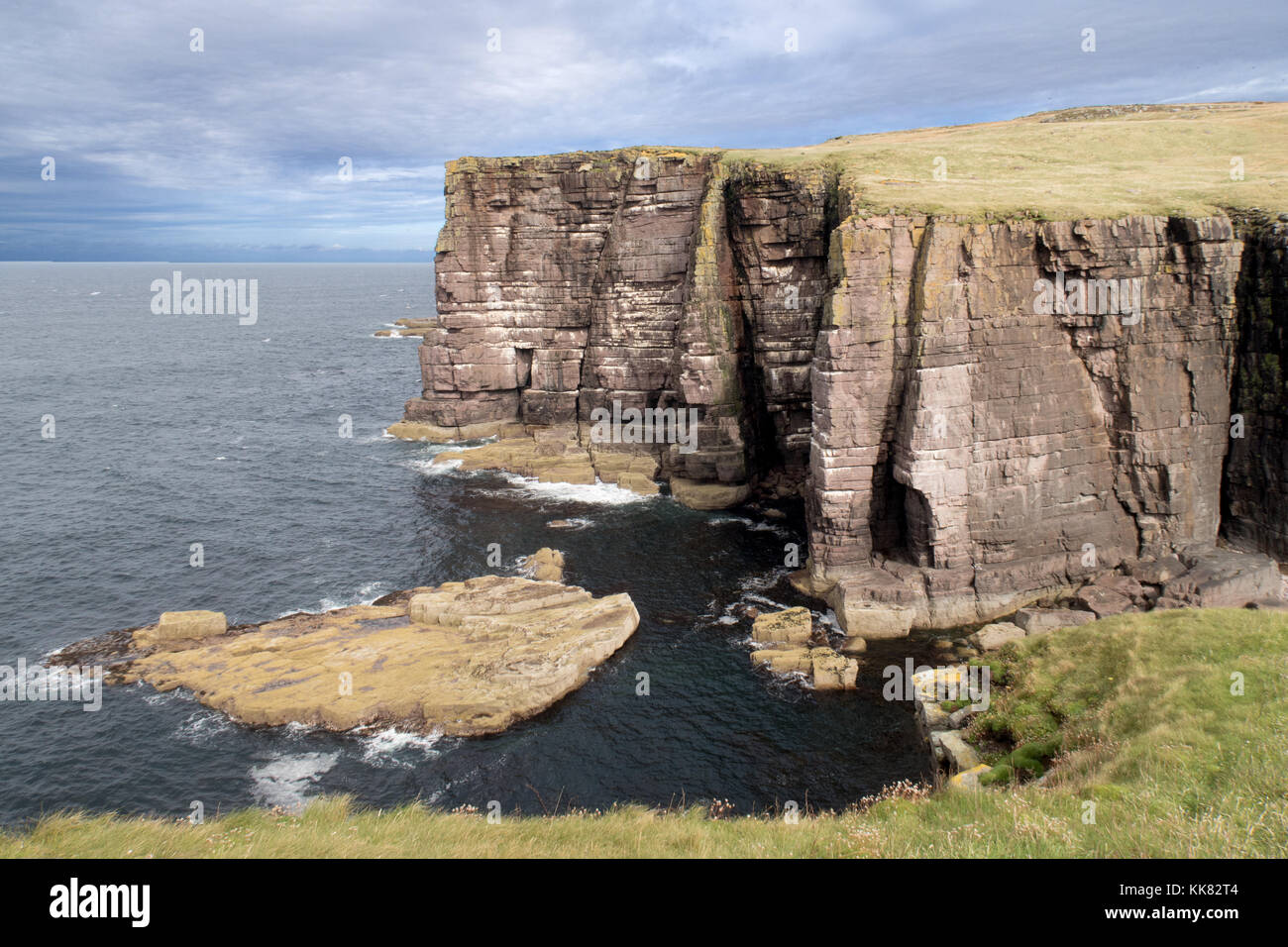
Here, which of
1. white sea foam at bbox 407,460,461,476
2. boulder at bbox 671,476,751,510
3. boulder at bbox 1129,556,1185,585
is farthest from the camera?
white sea foam at bbox 407,460,461,476

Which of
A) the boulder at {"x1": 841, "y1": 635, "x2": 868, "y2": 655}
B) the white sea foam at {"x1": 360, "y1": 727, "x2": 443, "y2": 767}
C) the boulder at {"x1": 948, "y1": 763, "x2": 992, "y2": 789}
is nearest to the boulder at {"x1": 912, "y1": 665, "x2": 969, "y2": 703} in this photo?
the boulder at {"x1": 841, "y1": 635, "x2": 868, "y2": 655}

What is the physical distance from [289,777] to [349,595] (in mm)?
15824

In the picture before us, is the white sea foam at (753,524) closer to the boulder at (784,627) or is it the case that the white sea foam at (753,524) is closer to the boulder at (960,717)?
the boulder at (784,627)

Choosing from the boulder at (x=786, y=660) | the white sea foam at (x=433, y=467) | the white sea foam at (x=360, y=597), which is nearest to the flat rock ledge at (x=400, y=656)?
the white sea foam at (x=360, y=597)

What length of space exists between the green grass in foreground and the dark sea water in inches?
332

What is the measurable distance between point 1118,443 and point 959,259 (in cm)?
1294

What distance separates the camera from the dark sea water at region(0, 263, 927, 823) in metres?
30.3

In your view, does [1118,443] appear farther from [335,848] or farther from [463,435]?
[463,435]

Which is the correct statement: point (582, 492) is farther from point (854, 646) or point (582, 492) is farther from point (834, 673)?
point (834, 673)

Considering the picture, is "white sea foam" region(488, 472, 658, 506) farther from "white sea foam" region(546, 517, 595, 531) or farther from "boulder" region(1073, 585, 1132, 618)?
"boulder" region(1073, 585, 1132, 618)

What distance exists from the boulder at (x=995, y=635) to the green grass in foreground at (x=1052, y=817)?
1177 centimetres

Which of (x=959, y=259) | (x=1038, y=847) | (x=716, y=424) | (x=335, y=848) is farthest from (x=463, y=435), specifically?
(x=1038, y=847)

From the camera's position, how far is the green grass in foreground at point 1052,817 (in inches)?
587

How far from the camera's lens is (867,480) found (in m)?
42.2
